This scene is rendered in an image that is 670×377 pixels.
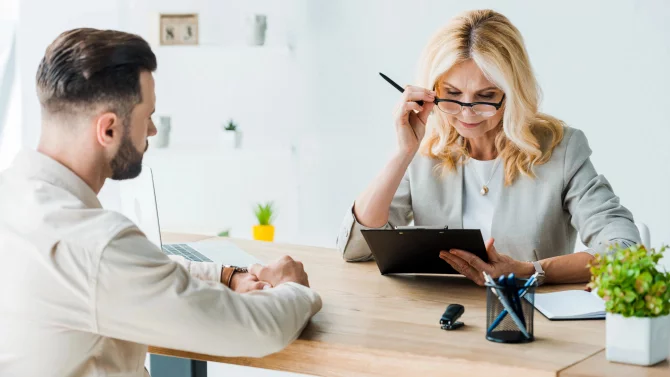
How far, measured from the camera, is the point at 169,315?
1.42 meters

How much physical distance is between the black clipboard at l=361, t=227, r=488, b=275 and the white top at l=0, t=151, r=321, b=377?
0.53 metres

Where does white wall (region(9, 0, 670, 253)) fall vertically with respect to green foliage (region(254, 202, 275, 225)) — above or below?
above

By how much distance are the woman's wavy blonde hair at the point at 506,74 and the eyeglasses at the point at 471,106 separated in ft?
0.12

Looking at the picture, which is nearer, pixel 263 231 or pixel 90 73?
pixel 90 73

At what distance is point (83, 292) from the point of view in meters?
1.39

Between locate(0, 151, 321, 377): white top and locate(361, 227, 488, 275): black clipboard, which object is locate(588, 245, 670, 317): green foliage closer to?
locate(361, 227, 488, 275): black clipboard

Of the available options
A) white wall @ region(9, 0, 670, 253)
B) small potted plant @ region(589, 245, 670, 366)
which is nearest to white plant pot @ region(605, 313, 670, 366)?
small potted plant @ region(589, 245, 670, 366)

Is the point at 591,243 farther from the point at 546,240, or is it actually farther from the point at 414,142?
the point at 414,142

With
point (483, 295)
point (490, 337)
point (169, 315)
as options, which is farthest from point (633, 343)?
point (169, 315)

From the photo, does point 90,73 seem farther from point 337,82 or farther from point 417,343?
point 337,82

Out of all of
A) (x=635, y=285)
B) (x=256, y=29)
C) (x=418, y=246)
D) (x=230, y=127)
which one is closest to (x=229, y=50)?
(x=256, y=29)

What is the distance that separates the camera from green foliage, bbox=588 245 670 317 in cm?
142

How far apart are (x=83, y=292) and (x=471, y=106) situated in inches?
51.4

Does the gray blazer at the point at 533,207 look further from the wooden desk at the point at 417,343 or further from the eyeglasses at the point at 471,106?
the wooden desk at the point at 417,343
